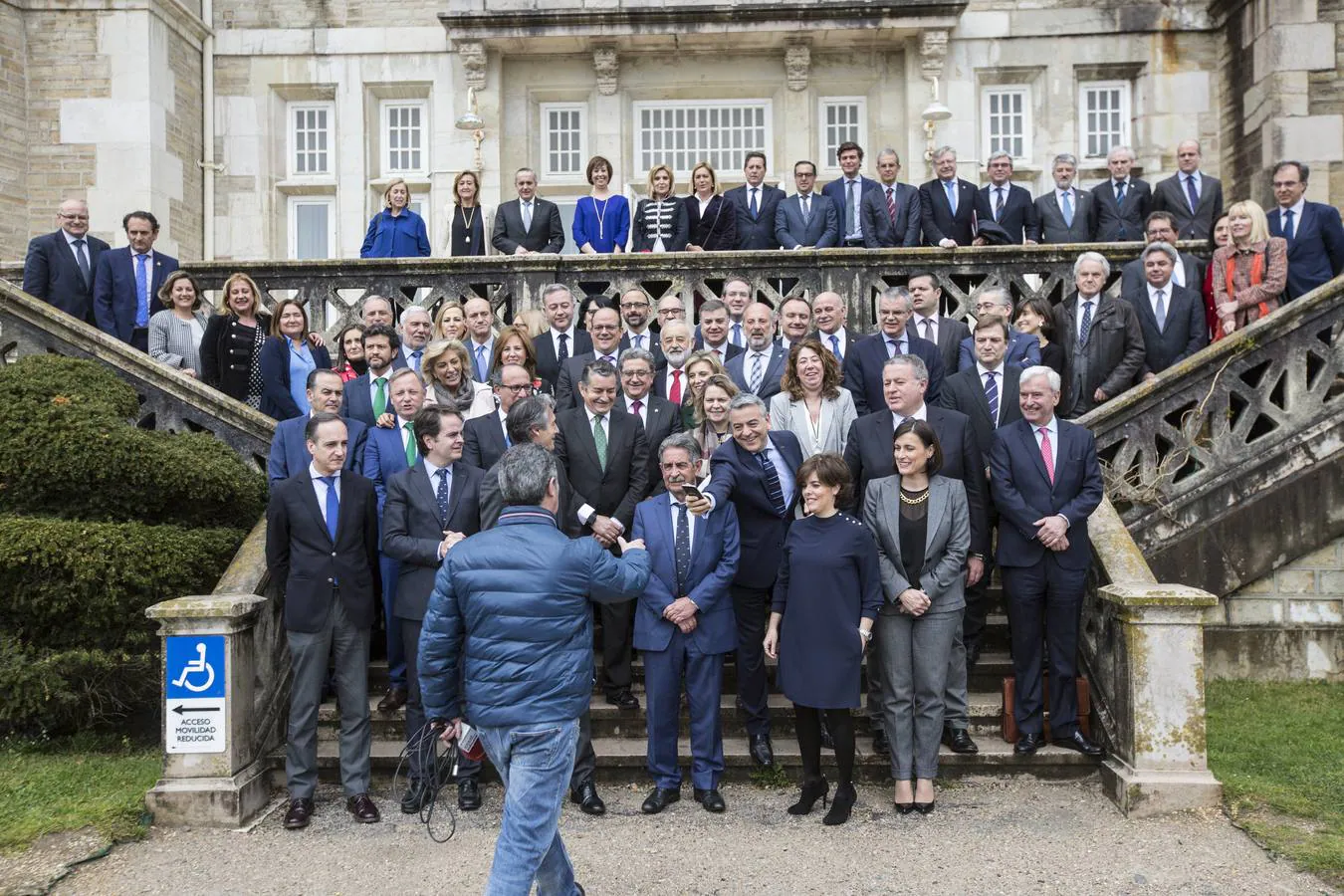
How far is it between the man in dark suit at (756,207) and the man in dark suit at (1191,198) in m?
3.62

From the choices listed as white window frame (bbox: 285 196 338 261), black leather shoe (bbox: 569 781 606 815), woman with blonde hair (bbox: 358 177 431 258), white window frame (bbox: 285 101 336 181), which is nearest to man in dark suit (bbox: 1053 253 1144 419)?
black leather shoe (bbox: 569 781 606 815)

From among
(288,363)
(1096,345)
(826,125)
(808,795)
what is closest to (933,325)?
(1096,345)

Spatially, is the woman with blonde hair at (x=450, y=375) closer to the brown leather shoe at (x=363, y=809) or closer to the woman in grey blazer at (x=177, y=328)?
the brown leather shoe at (x=363, y=809)

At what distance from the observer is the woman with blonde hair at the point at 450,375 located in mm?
7074

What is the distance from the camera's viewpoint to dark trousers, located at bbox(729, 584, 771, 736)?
20.5 feet

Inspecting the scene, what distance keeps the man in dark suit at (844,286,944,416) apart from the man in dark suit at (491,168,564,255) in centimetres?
393

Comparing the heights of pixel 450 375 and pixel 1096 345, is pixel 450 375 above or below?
below

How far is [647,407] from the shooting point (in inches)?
273

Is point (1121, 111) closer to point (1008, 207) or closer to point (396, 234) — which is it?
point (1008, 207)

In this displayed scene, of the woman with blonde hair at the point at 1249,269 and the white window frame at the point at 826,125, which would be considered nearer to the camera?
the woman with blonde hair at the point at 1249,269

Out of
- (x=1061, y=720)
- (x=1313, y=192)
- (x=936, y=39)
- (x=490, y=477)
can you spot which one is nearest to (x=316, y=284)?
(x=490, y=477)

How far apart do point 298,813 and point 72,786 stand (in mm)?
1387

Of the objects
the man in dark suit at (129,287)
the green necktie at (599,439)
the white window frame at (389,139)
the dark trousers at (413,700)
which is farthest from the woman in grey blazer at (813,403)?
the white window frame at (389,139)

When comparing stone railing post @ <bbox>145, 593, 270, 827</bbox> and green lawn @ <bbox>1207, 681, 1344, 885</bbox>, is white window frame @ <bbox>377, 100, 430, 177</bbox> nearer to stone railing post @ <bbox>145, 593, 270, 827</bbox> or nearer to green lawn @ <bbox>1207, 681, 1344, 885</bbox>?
stone railing post @ <bbox>145, 593, 270, 827</bbox>
